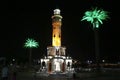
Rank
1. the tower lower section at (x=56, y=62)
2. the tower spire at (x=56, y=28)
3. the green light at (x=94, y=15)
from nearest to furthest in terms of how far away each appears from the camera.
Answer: the green light at (x=94, y=15)
the tower lower section at (x=56, y=62)
the tower spire at (x=56, y=28)

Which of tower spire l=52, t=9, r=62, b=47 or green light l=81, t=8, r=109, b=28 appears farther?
tower spire l=52, t=9, r=62, b=47

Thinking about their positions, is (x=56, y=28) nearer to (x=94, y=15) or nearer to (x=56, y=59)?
(x=56, y=59)

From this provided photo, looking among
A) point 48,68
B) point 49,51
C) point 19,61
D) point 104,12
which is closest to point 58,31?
point 49,51

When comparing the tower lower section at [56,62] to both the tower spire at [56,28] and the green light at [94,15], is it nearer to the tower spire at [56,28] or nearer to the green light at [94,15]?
the tower spire at [56,28]

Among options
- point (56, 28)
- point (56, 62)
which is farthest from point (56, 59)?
point (56, 28)

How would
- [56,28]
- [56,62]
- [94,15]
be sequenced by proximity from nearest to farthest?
[94,15] → [56,62] → [56,28]

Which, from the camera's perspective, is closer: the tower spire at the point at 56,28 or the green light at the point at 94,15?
the green light at the point at 94,15

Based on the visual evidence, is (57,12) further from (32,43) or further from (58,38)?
(32,43)

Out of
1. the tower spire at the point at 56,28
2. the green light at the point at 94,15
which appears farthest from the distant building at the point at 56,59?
the green light at the point at 94,15

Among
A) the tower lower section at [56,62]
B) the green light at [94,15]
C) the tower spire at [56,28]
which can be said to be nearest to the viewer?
the green light at [94,15]

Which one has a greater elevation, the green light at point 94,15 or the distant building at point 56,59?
the green light at point 94,15

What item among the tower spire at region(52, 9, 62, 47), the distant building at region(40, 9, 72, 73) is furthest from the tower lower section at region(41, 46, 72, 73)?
the tower spire at region(52, 9, 62, 47)

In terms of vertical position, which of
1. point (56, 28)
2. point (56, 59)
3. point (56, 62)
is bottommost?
point (56, 62)

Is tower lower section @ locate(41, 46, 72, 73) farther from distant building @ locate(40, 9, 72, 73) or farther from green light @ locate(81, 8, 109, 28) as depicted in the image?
green light @ locate(81, 8, 109, 28)
